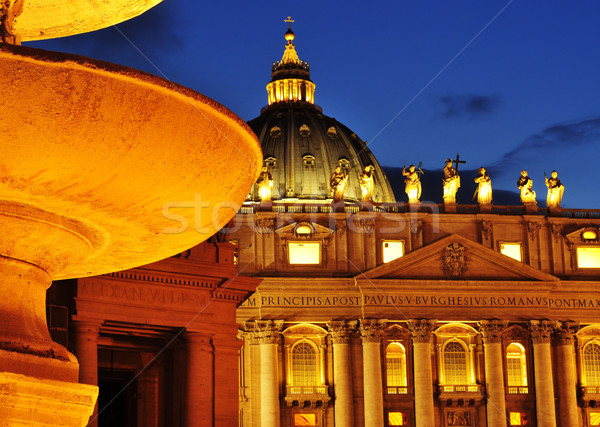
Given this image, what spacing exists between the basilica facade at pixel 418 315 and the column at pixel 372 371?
2.1 inches

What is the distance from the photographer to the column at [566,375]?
67.1 metres

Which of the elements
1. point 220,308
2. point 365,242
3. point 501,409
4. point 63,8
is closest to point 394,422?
point 501,409

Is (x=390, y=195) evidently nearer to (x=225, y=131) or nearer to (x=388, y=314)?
(x=388, y=314)

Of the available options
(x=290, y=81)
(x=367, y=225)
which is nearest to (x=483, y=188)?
(x=367, y=225)

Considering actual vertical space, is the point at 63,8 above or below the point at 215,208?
above

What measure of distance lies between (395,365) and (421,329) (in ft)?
9.28

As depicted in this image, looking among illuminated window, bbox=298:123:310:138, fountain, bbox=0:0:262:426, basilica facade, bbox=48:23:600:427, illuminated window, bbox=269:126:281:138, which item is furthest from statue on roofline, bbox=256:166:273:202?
fountain, bbox=0:0:262:426

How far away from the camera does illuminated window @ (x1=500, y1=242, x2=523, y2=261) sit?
70312 millimetres

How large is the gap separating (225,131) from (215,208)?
1492mm

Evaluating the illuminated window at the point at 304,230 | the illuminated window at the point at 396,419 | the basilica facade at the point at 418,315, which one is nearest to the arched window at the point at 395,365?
the basilica facade at the point at 418,315

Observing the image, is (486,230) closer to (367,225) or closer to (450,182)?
(450,182)

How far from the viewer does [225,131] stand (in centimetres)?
1348

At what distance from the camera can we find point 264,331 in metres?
65.9

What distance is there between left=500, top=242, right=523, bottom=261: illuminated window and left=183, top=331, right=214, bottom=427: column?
Answer: 4969 cm
